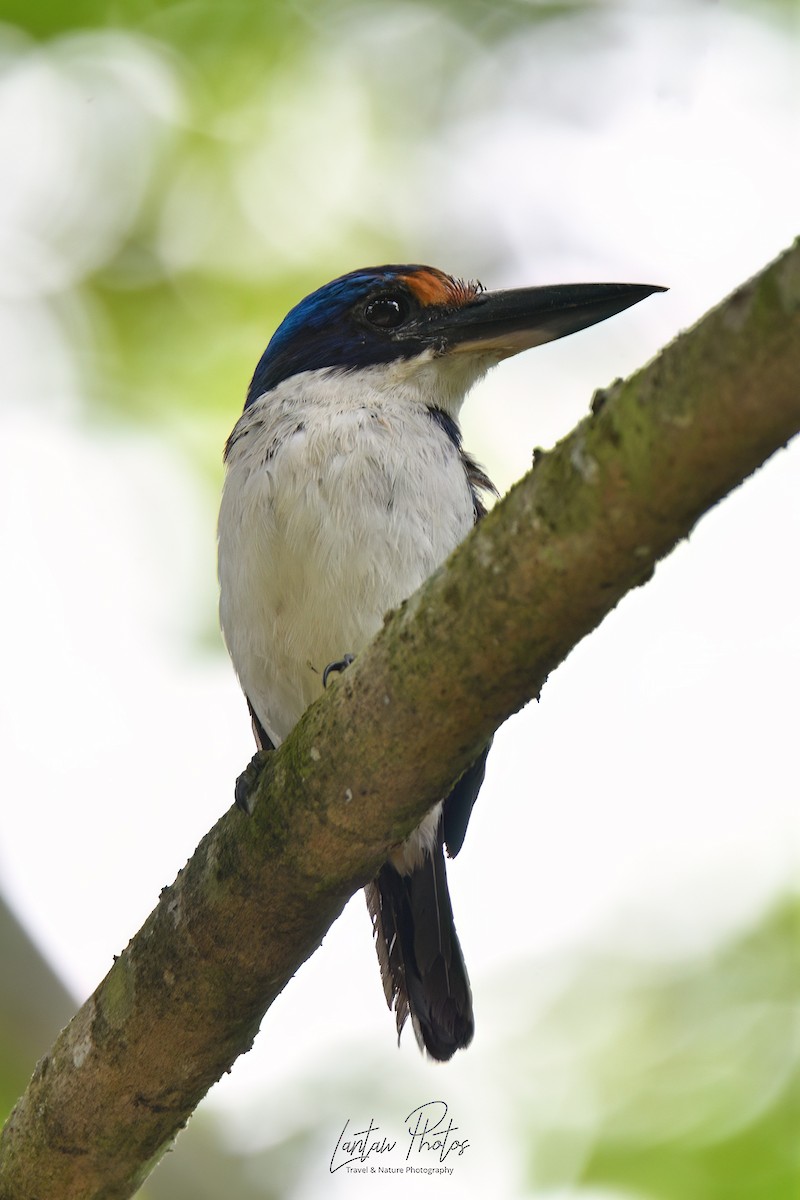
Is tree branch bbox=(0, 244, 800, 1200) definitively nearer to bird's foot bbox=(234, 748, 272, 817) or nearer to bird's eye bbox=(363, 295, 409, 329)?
bird's foot bbox=(234, 748, 272, 817)

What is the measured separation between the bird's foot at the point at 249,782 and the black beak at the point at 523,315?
5.86 feet

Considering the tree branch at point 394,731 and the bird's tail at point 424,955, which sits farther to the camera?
the bird's tail at point 424,955

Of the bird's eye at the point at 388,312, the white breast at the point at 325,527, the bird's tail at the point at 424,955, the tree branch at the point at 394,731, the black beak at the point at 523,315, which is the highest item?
the bird's eye at the point at 388,312

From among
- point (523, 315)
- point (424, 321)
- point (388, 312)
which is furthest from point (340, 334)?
point (523, 315)

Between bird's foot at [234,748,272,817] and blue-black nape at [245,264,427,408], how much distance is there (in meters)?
1.74

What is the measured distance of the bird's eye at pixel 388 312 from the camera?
14.8 ft

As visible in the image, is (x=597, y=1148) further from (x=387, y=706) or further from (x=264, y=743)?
(x=387, y=706)

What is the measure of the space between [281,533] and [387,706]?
1.48 meters

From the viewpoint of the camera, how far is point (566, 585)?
2.11 meters

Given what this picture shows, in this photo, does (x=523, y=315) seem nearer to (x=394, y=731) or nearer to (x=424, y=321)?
(x=424, y=321)

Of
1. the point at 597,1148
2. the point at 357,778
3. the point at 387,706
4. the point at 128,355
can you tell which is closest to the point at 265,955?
the point at 357,778

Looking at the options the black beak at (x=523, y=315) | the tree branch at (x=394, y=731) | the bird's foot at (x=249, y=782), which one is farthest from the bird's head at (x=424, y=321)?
the tree branch at (x=394, y=731)

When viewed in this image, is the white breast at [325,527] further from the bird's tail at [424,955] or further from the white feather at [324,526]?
the bird's tail at [424,955]

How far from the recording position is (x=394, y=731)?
94.5 inches
